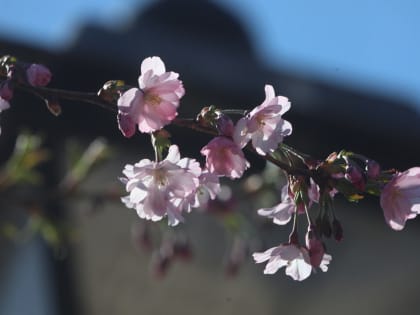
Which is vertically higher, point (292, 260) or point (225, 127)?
point (225, 127)

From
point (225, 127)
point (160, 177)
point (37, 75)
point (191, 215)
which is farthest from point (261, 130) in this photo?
point (191, 215)

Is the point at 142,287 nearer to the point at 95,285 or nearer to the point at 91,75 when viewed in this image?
the point at 95,285

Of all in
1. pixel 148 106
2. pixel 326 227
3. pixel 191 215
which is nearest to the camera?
pixel 148 106

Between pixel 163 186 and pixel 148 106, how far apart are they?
0.37 ft

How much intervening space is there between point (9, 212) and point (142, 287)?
0.94 m

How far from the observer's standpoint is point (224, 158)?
4.11 ft

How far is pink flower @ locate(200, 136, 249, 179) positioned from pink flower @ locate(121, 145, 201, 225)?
2cm

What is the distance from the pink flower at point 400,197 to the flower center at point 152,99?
284 millimetres

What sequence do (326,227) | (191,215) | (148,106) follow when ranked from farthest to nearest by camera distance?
(191,215) < (326,227) < (148,106)

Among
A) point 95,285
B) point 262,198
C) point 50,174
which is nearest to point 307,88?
point 50,174

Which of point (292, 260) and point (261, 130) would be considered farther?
point (292, 260)

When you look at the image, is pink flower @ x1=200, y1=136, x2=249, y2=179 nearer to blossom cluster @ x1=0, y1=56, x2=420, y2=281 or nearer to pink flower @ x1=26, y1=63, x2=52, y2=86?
blossom cluster @ x1=0, y1=56, x2=420, y2=281

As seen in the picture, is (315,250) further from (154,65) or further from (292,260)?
(154,65)

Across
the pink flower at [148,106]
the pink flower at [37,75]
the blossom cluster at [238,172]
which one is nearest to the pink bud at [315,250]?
the blossom cluster at [238,172]
